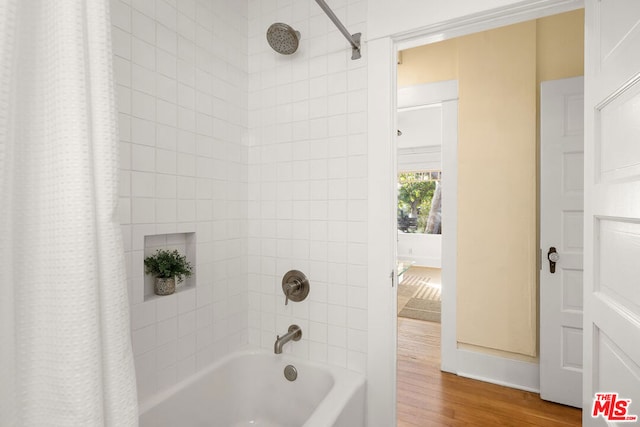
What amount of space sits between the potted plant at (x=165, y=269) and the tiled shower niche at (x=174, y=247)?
0.08 ft

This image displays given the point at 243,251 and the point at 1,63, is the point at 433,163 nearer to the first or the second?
the point at 243,251

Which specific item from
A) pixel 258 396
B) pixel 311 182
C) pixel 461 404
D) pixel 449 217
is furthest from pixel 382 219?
pixel 461 404

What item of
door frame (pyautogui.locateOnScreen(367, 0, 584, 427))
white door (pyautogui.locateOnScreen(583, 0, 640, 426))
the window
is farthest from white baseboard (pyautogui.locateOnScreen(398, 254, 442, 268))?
white door (pyautogui.locateOnScreen(583, 0, 640, 426))

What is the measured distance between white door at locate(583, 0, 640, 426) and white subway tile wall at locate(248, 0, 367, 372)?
2.69ft

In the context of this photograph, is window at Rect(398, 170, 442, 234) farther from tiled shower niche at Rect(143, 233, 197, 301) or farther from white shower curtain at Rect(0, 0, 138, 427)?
white shower curtain at Rect(0, 0, 138, 427)

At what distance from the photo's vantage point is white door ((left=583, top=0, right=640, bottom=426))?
83cm

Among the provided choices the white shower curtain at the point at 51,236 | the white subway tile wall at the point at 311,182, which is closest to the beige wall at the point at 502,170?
the white subway tile wall at the point at 311,182

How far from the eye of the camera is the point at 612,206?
0.93 m

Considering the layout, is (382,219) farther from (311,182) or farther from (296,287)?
(296,287)

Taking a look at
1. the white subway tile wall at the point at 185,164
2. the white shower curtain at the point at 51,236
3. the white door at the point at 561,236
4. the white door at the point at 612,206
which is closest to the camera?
the white shower curtain at the point at 51,236

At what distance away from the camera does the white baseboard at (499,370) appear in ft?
7.49

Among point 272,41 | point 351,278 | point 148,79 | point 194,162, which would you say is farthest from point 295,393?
point 272,41

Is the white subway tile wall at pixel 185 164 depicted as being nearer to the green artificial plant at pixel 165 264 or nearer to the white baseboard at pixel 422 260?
the green artificial plant at pixel 165 264

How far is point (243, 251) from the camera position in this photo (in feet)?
5.91
